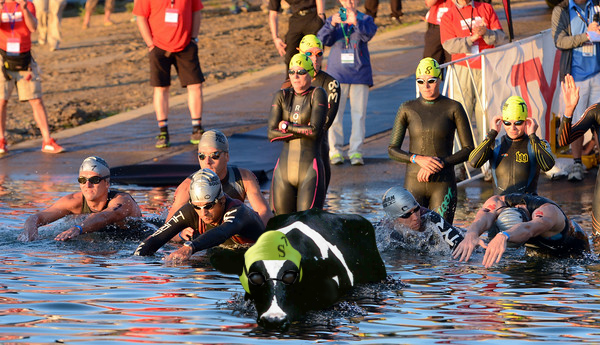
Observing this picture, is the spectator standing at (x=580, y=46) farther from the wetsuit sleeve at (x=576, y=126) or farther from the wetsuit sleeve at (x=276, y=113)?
the wetsuit sleeve at (x=276, y=113)

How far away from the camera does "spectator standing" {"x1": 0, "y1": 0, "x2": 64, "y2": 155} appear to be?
1477 cm

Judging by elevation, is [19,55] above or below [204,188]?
Result: above

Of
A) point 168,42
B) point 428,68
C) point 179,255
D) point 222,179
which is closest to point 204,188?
point 179,255

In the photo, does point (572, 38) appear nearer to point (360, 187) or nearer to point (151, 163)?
point (360, 187)

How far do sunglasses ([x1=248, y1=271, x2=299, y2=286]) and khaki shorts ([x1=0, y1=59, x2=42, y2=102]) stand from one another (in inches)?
358

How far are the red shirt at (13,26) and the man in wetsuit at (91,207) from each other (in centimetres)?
481

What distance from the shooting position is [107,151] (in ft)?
51.0

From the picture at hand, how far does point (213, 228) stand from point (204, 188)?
1.16 ft

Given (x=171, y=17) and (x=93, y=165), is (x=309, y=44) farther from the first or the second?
(x=171, y=17)

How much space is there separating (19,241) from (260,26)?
17.2m

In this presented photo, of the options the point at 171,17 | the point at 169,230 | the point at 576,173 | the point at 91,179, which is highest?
the point at 171,17

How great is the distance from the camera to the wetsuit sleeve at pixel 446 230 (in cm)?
944

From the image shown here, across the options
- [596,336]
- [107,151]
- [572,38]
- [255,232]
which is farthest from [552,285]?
[107,151]

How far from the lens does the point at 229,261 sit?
7.07m
